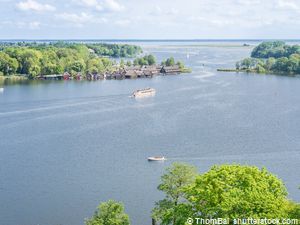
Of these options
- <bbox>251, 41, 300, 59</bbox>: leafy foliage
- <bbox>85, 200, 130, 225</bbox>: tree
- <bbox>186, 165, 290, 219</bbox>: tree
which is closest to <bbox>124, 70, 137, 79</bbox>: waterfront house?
<bbox>251, 41, 300, 59</bbox>: leafy foliage

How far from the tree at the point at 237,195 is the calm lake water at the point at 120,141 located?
614 centimetres

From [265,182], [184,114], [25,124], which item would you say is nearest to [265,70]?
[184,114]

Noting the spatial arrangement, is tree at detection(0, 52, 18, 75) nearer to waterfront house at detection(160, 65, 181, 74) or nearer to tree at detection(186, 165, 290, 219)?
waterfront house at detection(160, 65, 181, 74)

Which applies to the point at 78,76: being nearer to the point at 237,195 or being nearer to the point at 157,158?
the point at 157,158

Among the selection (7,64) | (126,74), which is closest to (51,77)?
(7,64)

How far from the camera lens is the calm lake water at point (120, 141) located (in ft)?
59.8

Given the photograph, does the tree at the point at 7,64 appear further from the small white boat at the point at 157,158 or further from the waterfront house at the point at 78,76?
the small white boat at the point at 157,158

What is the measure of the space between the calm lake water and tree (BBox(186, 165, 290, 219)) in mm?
6140

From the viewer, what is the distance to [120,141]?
25875mm

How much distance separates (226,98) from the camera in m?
40.5

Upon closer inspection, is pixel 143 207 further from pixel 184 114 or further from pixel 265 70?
pixel 265 70

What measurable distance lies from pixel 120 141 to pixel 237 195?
16419mm

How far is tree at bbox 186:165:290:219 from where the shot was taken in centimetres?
959

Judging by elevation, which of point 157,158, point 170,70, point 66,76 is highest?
point 170,70
